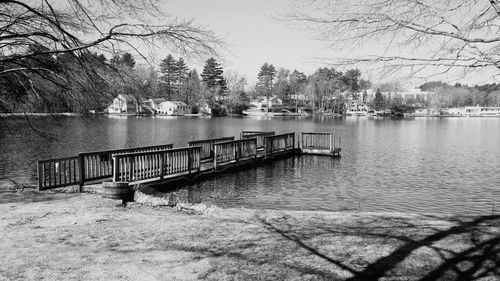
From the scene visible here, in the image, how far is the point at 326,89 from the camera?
130875 mm

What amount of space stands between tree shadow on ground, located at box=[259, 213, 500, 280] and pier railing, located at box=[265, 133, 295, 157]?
15.3m

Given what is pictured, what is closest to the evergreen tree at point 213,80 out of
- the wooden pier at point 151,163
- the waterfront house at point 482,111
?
the waterfront house at point 482,111

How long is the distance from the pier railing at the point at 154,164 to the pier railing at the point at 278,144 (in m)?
7.52

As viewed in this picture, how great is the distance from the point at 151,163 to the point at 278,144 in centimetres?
1219

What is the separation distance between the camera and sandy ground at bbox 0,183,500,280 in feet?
16.9

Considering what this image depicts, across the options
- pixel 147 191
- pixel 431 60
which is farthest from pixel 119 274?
pixel 147 191

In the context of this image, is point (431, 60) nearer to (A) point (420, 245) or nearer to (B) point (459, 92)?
(A) point (420, 245)

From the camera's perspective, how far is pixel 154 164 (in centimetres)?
1402

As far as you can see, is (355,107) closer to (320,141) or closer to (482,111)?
(482,111)

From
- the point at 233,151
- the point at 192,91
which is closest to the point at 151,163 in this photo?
the point at 233,151

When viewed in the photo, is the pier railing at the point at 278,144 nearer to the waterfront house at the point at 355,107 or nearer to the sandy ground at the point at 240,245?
the sandy ground at the point at 240,245

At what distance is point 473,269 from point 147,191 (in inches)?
350

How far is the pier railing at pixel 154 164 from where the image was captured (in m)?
12.4

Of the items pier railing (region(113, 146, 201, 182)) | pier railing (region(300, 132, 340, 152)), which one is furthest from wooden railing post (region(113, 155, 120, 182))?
pier railing (region(300, 132, 340, 152))
